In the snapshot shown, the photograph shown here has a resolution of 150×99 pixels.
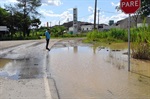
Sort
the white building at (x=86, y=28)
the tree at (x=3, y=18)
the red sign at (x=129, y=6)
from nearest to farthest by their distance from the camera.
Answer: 1. the red sign at (x=129, y=6)
2. the tree at (x=3, y=18)
3. the white building at (x=86, y=28)

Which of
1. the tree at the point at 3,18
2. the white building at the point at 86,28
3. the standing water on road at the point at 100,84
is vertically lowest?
the standing water on road at the point at 100,84

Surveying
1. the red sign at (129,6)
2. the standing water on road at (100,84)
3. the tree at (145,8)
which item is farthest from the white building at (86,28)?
the standing water on road at (100,84)

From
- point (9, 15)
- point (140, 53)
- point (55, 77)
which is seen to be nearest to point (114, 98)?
point (55, 77)

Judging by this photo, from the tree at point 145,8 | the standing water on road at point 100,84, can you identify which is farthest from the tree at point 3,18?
the standing water on road at point 100,84

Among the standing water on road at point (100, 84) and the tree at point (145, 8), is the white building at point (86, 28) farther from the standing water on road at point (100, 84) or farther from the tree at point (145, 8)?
the standing water on road at point (100, 84)

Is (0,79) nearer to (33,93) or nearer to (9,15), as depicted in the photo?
(33,93)

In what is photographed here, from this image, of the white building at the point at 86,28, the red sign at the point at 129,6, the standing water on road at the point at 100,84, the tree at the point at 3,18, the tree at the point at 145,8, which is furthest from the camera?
the white building at the point at 86,28

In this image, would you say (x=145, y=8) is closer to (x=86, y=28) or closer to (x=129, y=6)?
(x=129, y=6)

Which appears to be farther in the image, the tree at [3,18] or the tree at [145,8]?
the tree at [3,18]

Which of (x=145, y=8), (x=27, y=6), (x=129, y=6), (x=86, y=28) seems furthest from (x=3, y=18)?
(x=129, y=6)

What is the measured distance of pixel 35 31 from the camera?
88.3 meters

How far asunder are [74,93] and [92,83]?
1456 millimetres

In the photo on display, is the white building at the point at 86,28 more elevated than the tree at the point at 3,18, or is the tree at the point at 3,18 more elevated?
the tree at the point at 3,18

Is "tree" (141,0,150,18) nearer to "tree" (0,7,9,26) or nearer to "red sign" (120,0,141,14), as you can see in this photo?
"tree" (0,7,9,26)
